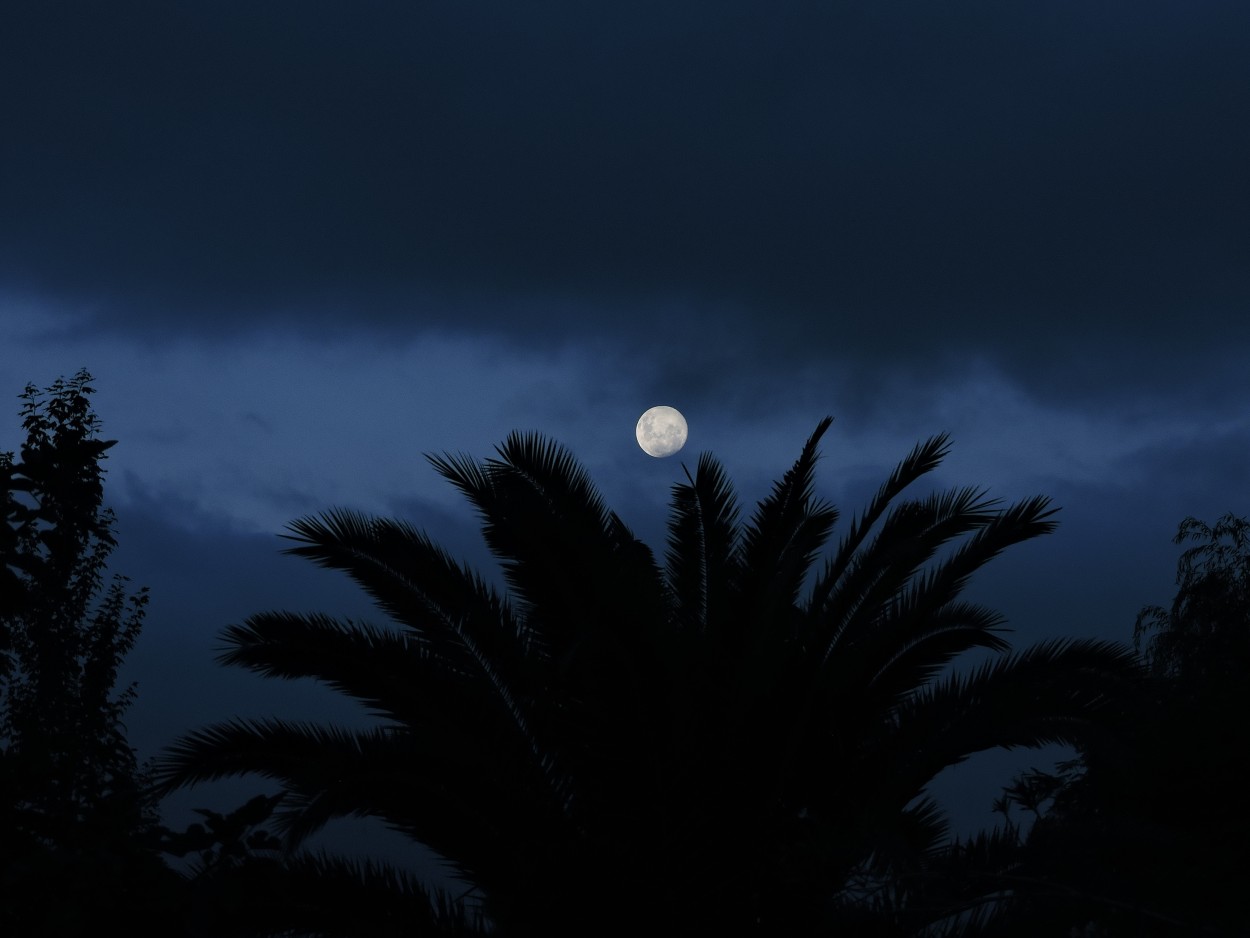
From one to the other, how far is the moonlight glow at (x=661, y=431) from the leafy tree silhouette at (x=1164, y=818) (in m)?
6.30

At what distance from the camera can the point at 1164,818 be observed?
38.4 feet

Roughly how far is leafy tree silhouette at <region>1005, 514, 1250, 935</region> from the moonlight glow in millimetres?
6296

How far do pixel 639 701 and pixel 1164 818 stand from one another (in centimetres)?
606

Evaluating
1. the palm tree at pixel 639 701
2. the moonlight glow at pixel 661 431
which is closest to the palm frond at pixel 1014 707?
the palm tree at pixel 639 701

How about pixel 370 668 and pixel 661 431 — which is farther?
pixel 661 431

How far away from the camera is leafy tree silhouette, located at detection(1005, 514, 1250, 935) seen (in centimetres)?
720

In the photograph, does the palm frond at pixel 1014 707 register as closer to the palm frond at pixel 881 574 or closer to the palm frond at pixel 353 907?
the palm frond at pixel 881 574

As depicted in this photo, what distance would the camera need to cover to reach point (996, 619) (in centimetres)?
1032

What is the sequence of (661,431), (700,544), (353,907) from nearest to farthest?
(353,907) → (700,544) → (661,431)

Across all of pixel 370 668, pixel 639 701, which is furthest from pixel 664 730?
pixel 370 668

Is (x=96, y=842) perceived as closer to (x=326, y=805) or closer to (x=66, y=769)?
(x=66, y=769)

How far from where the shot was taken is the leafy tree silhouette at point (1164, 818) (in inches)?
283

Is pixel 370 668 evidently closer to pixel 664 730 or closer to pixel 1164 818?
pixel 664 730

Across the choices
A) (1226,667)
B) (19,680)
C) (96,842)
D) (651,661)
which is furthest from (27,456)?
(19,680)
